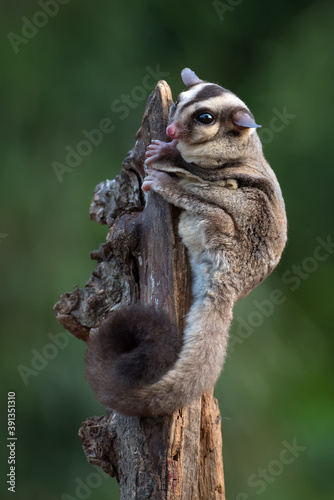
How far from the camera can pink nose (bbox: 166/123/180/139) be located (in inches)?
124

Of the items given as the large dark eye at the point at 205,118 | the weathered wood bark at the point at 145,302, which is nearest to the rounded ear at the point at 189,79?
the weathered wood bark at the point at 145,302

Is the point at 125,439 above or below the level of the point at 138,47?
below

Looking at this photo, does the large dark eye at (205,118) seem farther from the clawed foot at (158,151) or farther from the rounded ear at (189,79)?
the rounded ear at (189,79)

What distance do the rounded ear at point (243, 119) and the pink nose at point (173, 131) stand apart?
0.28 metres

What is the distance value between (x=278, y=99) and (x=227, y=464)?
317 centimetres

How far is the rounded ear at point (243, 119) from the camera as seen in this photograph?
317 cm

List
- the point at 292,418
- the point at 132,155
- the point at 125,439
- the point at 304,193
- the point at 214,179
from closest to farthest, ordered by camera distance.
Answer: the point at 125,439 < the point at 214,179 < the point at 132,155 < the point at 292,418 < the point at 304,193

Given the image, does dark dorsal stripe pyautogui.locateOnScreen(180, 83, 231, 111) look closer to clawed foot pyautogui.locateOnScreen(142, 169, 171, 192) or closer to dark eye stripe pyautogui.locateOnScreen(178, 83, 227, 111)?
dark eye stripe pyautogui.locateOnScreen(178, 83, 227, 111)

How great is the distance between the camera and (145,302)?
3.17 metres

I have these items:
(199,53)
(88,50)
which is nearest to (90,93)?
(88,50)

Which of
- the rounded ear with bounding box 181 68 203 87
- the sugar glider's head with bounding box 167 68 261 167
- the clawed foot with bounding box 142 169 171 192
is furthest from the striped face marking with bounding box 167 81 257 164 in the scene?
the rounded ear with bounding box 181 68 203 87

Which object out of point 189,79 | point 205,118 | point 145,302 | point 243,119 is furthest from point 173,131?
point 145,302

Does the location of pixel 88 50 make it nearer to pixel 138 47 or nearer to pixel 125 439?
pixel 138 47

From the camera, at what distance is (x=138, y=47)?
636 centimetres
